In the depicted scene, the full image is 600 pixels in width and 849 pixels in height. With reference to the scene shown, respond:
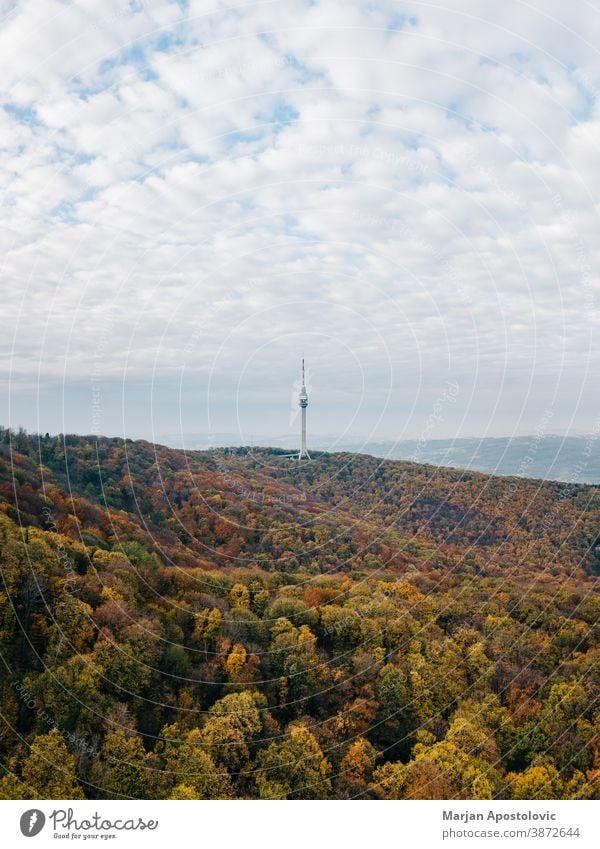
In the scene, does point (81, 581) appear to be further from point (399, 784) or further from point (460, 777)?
point (460, 777)

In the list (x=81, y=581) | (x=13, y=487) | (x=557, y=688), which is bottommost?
(x=557, y=688)

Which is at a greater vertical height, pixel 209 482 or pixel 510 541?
pixel 209 482

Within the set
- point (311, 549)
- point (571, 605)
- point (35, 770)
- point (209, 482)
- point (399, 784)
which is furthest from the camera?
point (209, 482)

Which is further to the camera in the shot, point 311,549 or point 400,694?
point 311,549

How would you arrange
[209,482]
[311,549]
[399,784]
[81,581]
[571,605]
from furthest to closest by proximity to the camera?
1. [209,482]
2. [311,549]
3. [571,605]
4. [81,581]
5. [399,784]

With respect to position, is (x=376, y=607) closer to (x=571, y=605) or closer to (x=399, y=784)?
(x=399, y=784)
